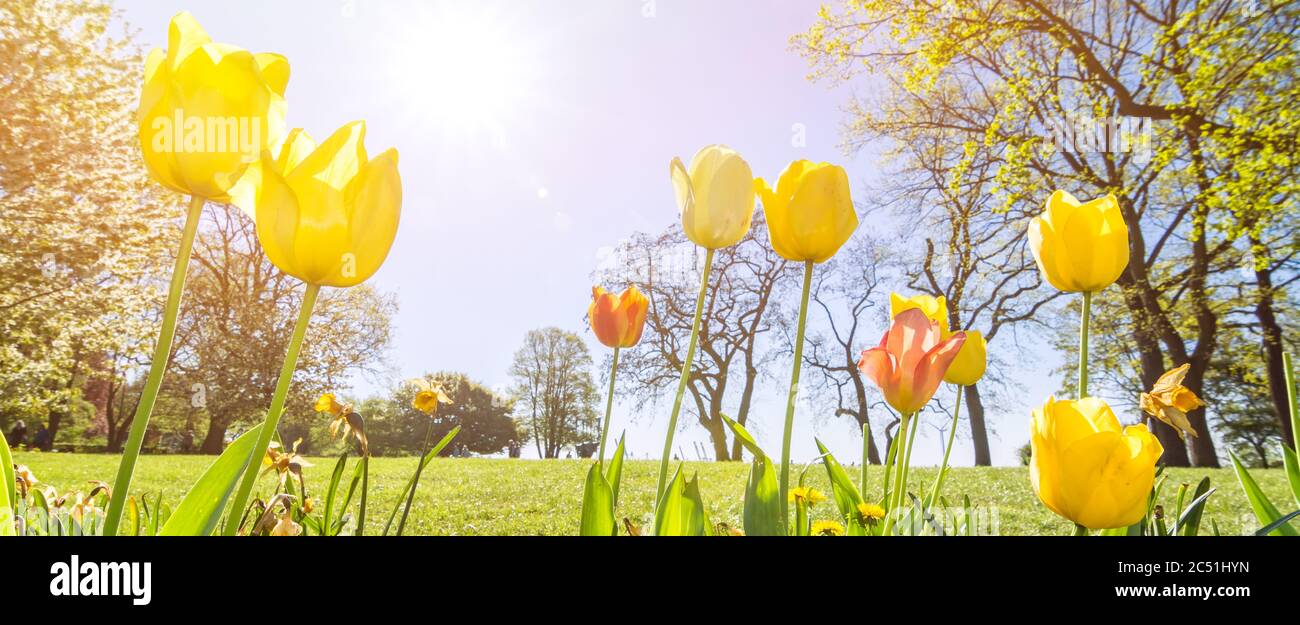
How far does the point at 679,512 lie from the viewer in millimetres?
851

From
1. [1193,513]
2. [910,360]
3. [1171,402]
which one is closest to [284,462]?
[910,360]

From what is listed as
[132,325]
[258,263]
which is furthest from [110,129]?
[258,263]

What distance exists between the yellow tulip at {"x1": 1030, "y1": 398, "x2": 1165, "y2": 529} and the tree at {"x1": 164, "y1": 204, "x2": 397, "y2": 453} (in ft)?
52.4

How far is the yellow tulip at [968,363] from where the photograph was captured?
1.27 m

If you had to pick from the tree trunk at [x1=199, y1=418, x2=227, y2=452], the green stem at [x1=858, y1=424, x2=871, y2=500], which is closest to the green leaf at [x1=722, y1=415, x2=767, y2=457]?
the green stem at [x1=858, y1=424, x2=871, y2=500]

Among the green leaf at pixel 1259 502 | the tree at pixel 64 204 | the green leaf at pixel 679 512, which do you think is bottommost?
the green leaf at pixel 1259 502

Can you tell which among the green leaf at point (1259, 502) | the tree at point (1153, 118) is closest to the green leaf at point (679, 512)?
the green leaf at point (1259, 502)

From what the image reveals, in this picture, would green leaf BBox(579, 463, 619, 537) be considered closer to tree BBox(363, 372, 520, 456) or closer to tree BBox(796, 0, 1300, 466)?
tree BBox(796, 0, 1300, 466)

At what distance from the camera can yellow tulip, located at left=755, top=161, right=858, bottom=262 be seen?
38.2 inches

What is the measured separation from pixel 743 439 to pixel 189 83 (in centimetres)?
72

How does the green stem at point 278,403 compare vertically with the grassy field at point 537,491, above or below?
above

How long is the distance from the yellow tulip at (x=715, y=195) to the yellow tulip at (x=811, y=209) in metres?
0.04

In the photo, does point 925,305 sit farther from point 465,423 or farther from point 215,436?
point 465,423

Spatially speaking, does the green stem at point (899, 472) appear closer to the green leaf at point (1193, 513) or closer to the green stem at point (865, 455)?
the green stem at point (865, 455)
